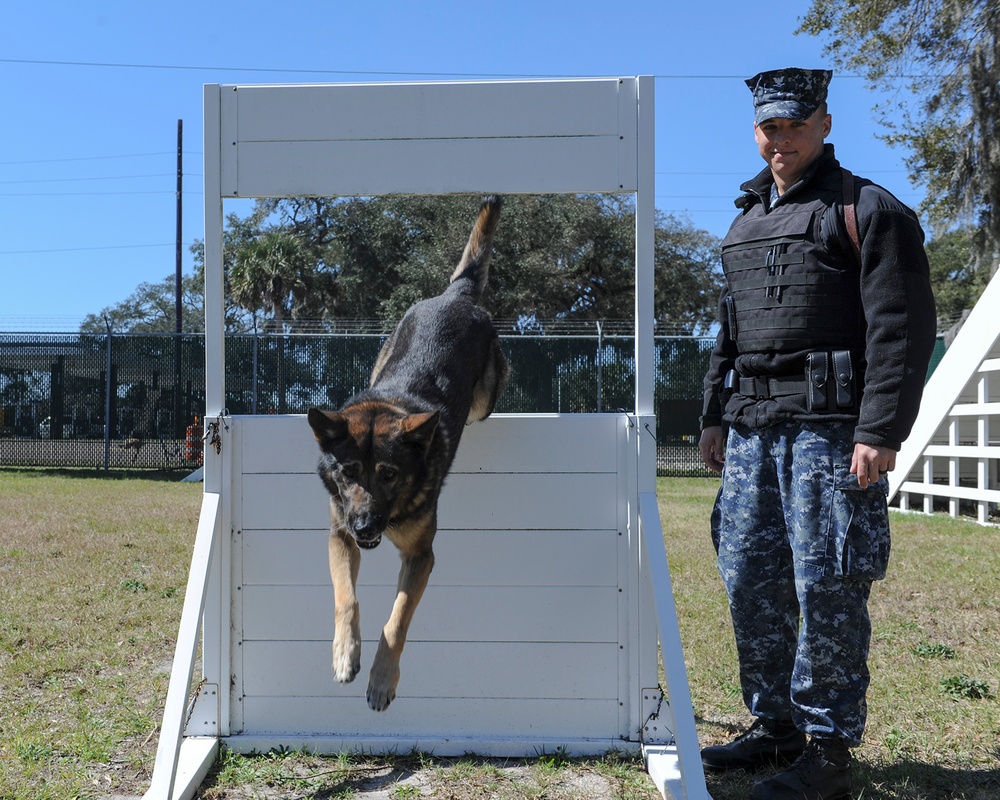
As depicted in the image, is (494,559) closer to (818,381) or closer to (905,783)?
(818,381)

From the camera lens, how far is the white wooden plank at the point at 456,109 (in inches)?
145

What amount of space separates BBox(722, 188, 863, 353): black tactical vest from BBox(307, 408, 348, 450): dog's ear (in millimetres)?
1565

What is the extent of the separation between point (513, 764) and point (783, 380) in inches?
75.9

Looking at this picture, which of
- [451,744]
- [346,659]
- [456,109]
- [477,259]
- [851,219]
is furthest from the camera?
[477,259]

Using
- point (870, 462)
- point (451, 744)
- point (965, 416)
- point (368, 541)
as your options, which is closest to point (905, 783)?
point (870, 462)

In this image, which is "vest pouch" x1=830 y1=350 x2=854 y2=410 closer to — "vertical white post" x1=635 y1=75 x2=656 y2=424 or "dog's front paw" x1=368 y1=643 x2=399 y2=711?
"vertical white post" x1=635 y1=75 x2=656 y2=424

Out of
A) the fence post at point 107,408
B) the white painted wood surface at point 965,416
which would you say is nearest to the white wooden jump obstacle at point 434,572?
the white painted wood surface at point 965,416

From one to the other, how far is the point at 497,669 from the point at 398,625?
821 mm

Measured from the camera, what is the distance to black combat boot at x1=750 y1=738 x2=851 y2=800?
3121 millimetres

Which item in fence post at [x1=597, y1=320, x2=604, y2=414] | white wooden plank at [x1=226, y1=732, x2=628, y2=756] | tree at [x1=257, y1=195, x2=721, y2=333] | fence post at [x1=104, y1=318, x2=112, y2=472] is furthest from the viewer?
tree at [x1=257, y1=195, x2=721, y2=333]

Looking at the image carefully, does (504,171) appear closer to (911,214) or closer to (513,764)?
(911,214)

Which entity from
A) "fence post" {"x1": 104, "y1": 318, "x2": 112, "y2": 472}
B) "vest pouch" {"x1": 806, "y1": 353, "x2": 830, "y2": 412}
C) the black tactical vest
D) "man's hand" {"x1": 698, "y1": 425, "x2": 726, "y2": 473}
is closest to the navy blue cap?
the black tactical vest

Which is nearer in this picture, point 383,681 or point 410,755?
point 383,681

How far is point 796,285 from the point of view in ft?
10.3
